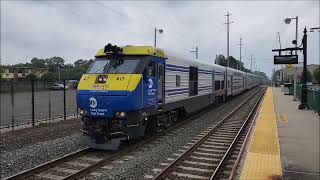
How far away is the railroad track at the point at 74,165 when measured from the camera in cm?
876

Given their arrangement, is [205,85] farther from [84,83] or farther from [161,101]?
[84,83]

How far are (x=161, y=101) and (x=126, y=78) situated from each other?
101 inches

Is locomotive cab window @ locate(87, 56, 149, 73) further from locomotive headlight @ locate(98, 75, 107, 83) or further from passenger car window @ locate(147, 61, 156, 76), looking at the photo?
locomotive headlight @ locate(98, 75, 107, 83)

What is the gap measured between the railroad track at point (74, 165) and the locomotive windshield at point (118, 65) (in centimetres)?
240

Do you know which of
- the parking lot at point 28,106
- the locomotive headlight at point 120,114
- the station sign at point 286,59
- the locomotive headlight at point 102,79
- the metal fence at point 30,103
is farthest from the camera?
the station sign at point 286,59

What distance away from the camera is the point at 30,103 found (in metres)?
19.6

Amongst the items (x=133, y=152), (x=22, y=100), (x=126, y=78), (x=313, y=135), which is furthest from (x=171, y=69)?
(x=22, y=100)

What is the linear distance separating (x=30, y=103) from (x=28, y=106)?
0.26 meters

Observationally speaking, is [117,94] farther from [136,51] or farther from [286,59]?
[286,59]

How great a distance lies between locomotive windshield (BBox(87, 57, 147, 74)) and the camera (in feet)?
39.3

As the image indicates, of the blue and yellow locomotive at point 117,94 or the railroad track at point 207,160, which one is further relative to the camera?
the blue and yellow locomotive at point 117,94

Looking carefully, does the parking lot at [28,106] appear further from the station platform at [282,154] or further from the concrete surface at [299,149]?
the concrete surface at [299,149]

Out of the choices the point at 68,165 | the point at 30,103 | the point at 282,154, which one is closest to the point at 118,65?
the point at 68,165

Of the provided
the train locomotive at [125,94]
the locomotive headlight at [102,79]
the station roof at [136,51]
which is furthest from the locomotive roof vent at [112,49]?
the locomotive headlight at [102,79]
